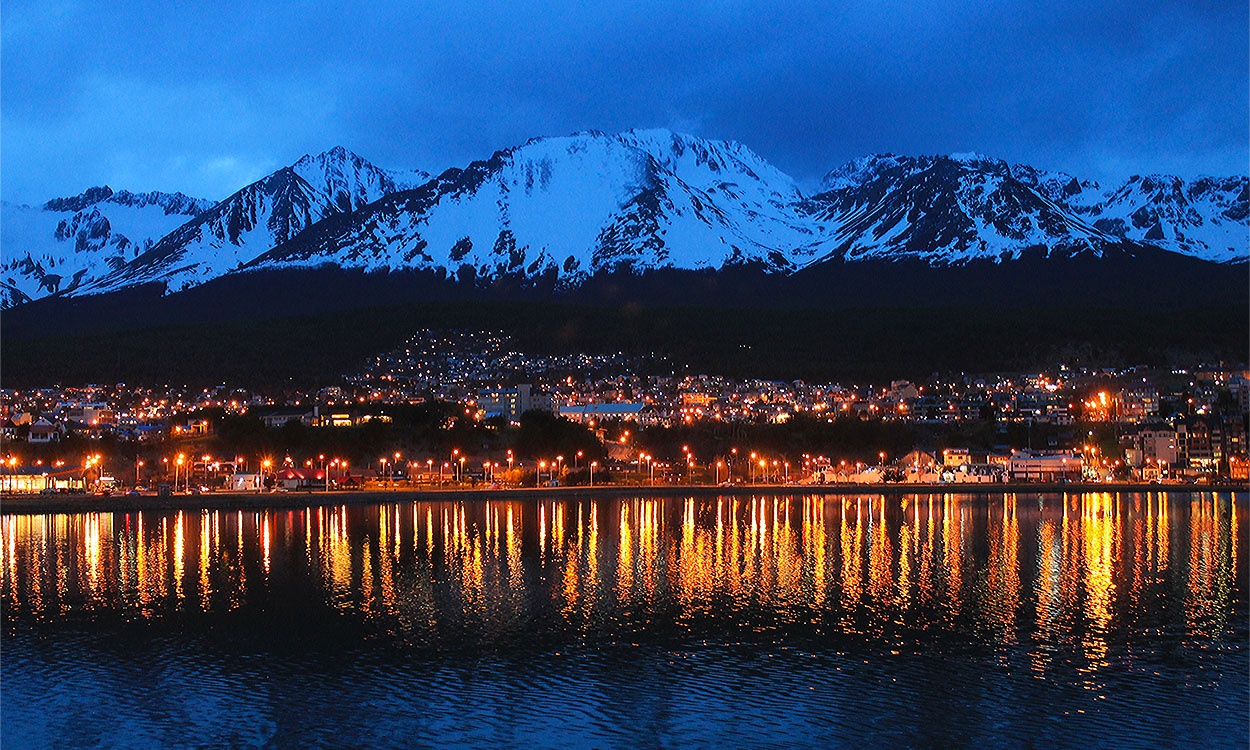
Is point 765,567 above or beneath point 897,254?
beneath

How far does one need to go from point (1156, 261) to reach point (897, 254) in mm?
35905

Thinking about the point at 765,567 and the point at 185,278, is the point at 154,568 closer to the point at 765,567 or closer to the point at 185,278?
the point at 765,567

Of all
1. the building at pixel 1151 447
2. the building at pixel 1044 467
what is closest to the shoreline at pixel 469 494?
the building at pixel 1044 467

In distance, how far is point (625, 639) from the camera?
2241 cm

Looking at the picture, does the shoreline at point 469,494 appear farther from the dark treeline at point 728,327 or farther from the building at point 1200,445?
the dark treeline at point 728,327

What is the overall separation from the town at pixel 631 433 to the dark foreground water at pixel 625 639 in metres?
29.0

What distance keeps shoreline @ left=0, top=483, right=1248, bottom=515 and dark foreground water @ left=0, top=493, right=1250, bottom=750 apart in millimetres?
12936

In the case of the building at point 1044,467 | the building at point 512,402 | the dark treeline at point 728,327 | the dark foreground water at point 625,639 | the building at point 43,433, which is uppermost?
the dark treeline at point 728,327

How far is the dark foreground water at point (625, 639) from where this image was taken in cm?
1686

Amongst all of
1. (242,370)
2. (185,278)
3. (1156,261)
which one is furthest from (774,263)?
(242,370)

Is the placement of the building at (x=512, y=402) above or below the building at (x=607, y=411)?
above

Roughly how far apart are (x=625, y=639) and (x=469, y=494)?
39017 mm

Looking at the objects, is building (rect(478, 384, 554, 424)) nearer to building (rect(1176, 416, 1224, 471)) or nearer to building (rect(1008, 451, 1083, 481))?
building (rect(1008, 451, 1083, 481))

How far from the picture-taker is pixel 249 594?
28.1 metres
